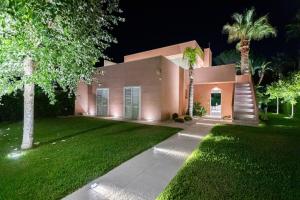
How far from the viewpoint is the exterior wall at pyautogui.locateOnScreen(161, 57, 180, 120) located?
481 inches

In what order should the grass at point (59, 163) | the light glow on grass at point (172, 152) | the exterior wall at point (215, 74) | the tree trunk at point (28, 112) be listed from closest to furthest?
the grass at point (59, 163), the light glow on grass at point (172, 152), the tree trunk at point (28, 112), the exterior wall at point (215, 74)

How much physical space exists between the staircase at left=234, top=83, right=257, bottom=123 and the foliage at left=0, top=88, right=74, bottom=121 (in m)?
12.7

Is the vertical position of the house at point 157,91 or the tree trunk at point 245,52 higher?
the tree trunk at point 245,52

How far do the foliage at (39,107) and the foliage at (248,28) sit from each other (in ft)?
51.0

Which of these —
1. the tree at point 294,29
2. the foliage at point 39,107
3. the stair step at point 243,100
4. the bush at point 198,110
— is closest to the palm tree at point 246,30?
the stair step at point 243,100

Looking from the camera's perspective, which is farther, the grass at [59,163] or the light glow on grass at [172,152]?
the light glow on grass at [172,152]

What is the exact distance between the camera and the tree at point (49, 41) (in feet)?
13.4

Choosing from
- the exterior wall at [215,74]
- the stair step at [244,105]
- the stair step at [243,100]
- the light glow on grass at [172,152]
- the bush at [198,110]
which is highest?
the exterior wall at [215,74]

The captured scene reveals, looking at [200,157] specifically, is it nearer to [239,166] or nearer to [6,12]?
[239,166]

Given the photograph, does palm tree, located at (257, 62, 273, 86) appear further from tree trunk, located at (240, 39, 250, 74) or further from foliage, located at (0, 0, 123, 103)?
foliage, located at (0, 0, 123, 103)

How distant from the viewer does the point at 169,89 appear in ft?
42.7

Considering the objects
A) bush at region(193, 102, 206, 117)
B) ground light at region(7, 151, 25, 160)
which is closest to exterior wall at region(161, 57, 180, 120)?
bush at region(193, 102, 206, 117)

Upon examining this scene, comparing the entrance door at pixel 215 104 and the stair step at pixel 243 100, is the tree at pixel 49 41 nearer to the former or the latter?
the stair step at pixel 243 100

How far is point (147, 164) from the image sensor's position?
458 cm
